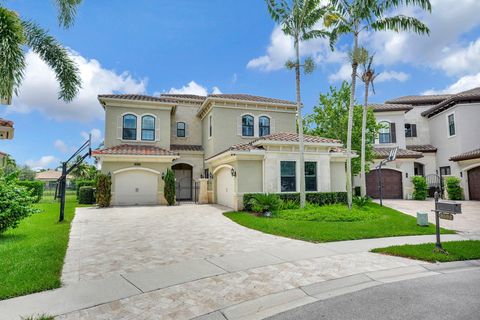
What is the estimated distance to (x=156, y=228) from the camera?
10664mm

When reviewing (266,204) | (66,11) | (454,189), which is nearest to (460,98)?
(454,189)

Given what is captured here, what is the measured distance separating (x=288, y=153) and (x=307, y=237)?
7835 millimetres

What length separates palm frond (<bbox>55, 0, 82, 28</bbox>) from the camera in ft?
34.9

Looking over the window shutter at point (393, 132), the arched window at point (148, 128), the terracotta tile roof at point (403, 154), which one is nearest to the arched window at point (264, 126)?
the arched window at point (148, 128)

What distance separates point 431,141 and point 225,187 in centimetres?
2049

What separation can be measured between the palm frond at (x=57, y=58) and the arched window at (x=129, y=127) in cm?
954

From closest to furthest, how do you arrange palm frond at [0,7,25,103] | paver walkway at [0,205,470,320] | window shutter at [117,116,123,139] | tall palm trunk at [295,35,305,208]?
paver walkway at [0,205,470,320] < palm frond at [0,7,25,103] < tall palm trunk at [295,35,305,208] < window shutter at [117,116,123,139]

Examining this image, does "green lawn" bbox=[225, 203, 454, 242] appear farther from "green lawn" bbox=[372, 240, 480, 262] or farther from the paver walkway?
"green lawn" bbox=[372, 240, 480, 262]

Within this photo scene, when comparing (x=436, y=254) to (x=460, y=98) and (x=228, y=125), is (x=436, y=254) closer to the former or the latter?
(x=228, y=125)

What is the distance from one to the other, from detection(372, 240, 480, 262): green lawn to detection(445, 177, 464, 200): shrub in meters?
15.6

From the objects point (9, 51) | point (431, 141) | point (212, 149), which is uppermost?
point (431, 141)

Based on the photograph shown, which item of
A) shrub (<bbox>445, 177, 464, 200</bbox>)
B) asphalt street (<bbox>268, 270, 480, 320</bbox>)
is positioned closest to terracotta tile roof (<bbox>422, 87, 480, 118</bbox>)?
shrub (<bbox>445, 177, 464, 200</bbox>)

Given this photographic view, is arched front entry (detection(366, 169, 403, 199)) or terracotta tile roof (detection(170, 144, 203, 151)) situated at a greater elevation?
terracotta tile roof (detection(170, 144, 203, 151))

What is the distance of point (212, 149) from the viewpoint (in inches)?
807
